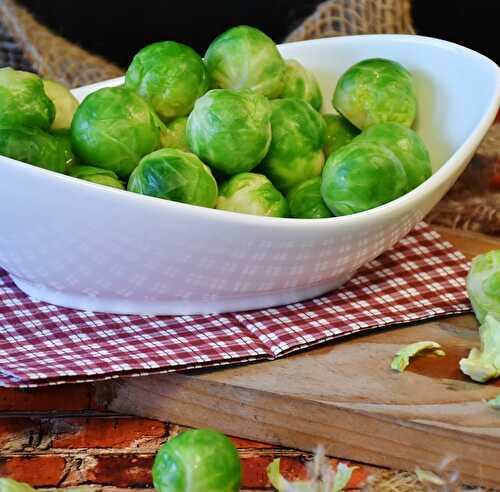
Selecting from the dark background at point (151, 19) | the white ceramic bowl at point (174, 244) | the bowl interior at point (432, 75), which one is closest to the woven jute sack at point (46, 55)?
the dark background at point (151, 19)

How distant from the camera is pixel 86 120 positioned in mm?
1292

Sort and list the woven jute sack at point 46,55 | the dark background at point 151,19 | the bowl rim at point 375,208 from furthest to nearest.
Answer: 1. the dark background at point 151,19
2. the woven jute sack at point 46,55
3. the bowl rim at point 375,208

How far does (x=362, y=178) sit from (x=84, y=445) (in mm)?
471

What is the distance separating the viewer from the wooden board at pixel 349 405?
3.57ft

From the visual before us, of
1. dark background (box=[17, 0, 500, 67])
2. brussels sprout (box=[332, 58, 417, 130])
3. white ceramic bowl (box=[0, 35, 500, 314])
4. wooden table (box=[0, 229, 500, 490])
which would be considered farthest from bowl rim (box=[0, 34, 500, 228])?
dark background (box=[17, 0, 500, 67])

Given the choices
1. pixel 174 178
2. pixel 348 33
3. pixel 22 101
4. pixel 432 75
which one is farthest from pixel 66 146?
pixel 348 33

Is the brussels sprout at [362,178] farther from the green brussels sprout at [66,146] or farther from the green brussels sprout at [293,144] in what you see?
the green brussels sprout at [66,146]

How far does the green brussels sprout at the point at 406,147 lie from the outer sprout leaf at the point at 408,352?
222mm

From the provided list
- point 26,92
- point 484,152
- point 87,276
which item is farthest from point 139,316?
point 484,152

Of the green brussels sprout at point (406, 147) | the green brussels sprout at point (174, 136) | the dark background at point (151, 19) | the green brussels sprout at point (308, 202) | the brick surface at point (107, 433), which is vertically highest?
the green brussels sprout at point (406, 147)

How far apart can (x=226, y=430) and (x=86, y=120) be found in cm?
45

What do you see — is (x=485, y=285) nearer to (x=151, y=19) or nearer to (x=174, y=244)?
(x=174, y=244)

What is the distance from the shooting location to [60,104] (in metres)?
1.42

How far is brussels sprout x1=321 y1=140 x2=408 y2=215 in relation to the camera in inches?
48.6
